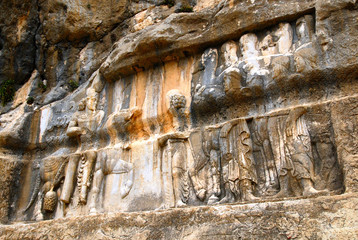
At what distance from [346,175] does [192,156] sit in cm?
280

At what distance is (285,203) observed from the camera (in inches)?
210

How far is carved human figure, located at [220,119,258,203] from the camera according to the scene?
20.7 feet

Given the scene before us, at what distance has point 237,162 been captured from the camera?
6586 mm

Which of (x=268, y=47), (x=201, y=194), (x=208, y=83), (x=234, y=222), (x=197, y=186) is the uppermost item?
(x=268, y=47)

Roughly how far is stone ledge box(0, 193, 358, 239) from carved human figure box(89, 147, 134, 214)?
825 mm

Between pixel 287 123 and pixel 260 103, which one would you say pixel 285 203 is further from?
pixel 260 103

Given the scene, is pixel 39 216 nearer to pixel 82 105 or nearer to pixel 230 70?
pixel 82 105

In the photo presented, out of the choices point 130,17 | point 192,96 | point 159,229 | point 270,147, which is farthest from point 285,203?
point 130,17

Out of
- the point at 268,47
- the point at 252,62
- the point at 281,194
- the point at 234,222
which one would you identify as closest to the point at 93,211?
the point at 234,222

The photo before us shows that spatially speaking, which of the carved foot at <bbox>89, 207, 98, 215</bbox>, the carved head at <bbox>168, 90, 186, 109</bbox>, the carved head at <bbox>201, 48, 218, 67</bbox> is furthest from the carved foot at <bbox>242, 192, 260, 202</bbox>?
the carved foot at <bbox>89, 207, 98, 215</bbox>

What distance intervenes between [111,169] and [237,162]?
110 inches

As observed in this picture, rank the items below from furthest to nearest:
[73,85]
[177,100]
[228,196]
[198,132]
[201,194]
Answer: [73,85]
[177,100]
[198,132]
[201,194]
[228,196]

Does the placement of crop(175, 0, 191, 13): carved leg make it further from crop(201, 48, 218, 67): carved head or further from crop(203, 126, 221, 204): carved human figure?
crop(203, 126, 221, 204): carved human figure

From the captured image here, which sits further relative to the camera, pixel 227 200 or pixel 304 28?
pixel 304 28
